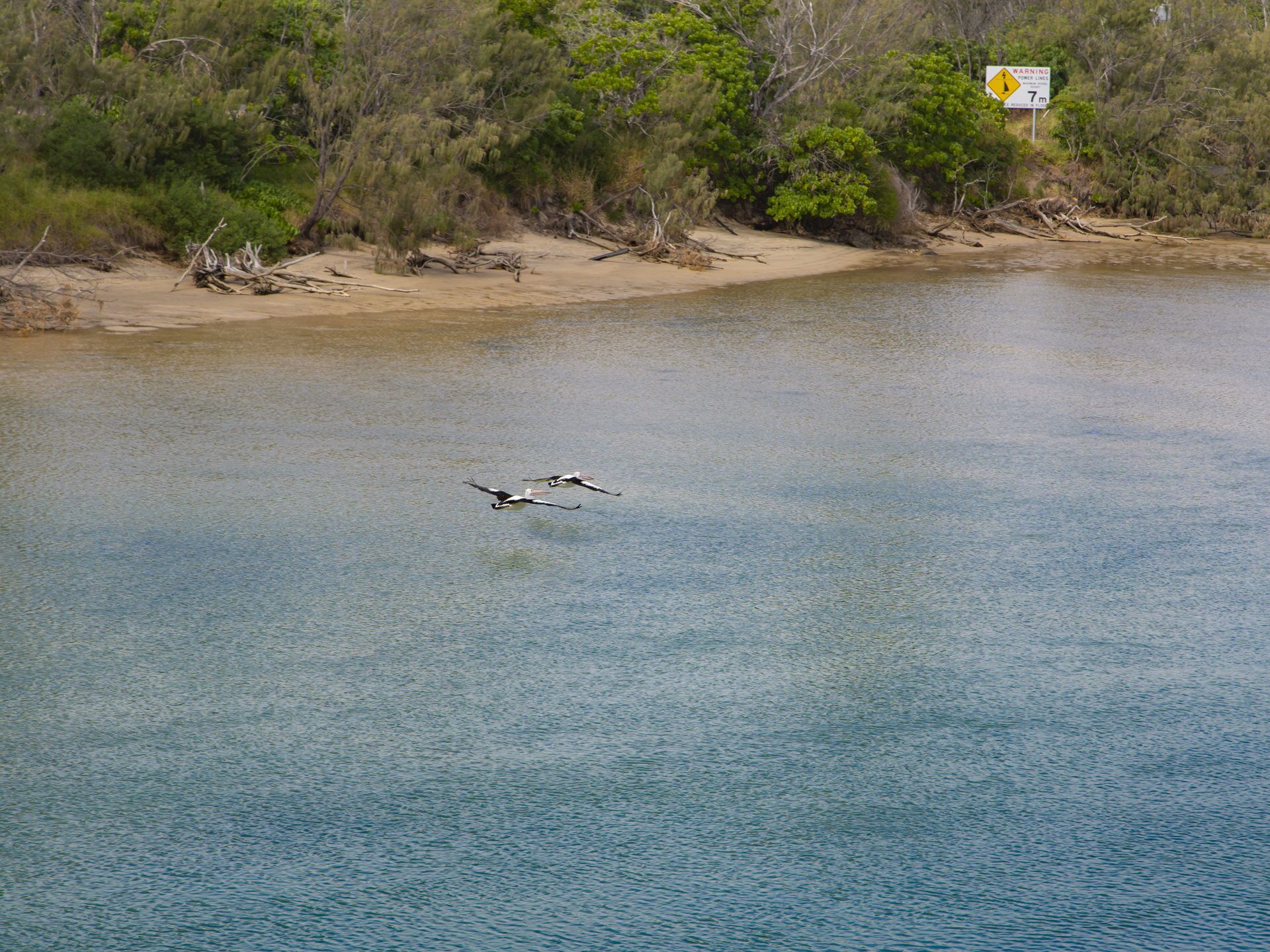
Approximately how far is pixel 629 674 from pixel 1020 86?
26931mm

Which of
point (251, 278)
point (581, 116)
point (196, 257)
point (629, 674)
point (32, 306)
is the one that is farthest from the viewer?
point (581, 116)

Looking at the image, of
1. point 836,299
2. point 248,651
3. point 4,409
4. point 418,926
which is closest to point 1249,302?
point 836,299

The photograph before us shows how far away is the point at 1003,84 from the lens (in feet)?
95.2

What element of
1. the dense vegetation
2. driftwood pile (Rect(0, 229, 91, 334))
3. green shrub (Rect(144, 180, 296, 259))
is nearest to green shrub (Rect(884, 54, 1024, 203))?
the dense vegetation

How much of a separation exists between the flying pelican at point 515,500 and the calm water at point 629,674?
0.34ft

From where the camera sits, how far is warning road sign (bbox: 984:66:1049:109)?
29.0 meters

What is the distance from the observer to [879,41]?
24672 mm

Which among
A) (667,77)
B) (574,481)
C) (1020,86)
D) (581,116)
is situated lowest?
(574,481)

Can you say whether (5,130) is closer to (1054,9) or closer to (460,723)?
(460,723)

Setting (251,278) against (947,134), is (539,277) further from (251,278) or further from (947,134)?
(947,134)

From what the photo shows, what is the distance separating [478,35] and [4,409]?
12285mm

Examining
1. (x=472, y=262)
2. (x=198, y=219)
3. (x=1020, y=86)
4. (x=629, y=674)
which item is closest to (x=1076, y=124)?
(x=1020, y=86)

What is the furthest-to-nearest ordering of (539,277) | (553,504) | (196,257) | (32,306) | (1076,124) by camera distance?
(1076,124)
(539,277)
(196,257)
(32,306)
(553,504)

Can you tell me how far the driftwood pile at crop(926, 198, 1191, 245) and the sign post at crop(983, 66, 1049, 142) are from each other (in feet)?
8.06
